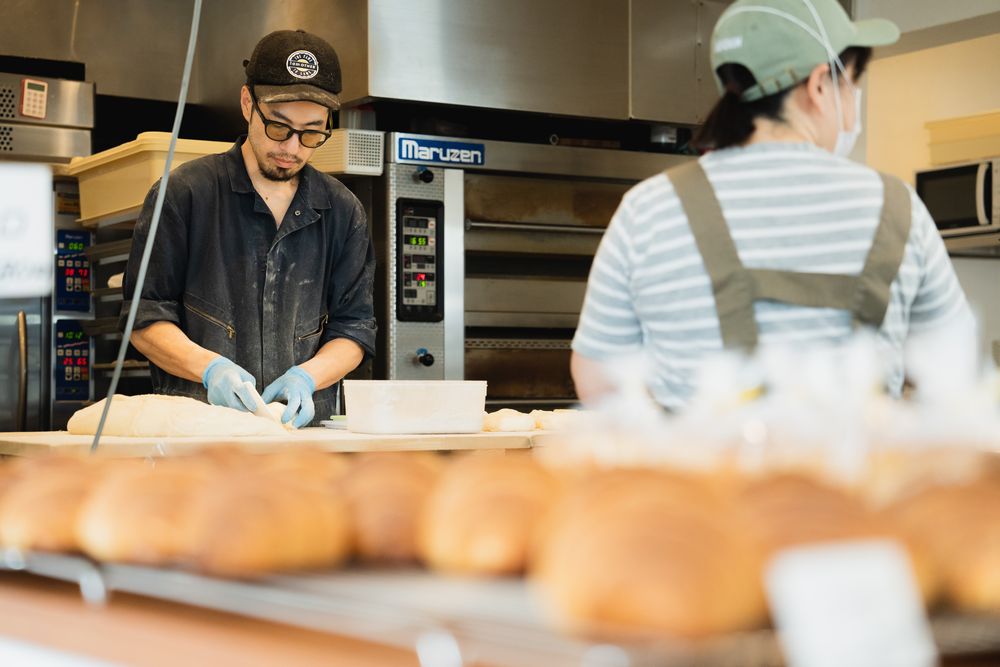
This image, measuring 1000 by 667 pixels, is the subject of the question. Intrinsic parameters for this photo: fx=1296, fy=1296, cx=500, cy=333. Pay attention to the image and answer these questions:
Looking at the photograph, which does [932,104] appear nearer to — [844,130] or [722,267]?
[844,130]

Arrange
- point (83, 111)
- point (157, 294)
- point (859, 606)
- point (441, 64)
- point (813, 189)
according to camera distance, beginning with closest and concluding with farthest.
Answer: point (859, 606), point (813, 189), point (157, 294), point (441, 64), point (83, 111)

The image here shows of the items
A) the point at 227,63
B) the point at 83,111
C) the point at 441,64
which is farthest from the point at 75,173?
the point at 441,64

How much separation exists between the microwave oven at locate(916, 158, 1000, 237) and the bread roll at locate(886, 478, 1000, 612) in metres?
5.10

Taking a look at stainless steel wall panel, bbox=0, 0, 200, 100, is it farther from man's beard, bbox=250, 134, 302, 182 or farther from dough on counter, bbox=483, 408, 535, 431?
dough on counter, bbox=483, 408, 535, 431

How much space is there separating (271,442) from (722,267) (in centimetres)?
116

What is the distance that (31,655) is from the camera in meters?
0.90

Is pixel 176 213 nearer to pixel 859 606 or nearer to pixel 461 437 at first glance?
pixel 461 437

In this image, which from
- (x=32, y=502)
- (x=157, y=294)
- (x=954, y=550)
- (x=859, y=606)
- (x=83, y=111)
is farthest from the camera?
(x=83, y=111)

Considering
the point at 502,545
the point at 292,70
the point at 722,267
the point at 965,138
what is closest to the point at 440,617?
the point at 502,545

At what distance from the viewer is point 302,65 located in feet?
11.0

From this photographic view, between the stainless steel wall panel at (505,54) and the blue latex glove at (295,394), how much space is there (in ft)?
4.37

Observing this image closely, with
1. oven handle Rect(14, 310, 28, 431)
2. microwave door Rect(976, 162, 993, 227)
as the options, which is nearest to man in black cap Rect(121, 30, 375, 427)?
oven handle Rect(14, 310, 28, 431)

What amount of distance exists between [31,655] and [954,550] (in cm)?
61

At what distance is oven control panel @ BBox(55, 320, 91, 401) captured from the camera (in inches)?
195
